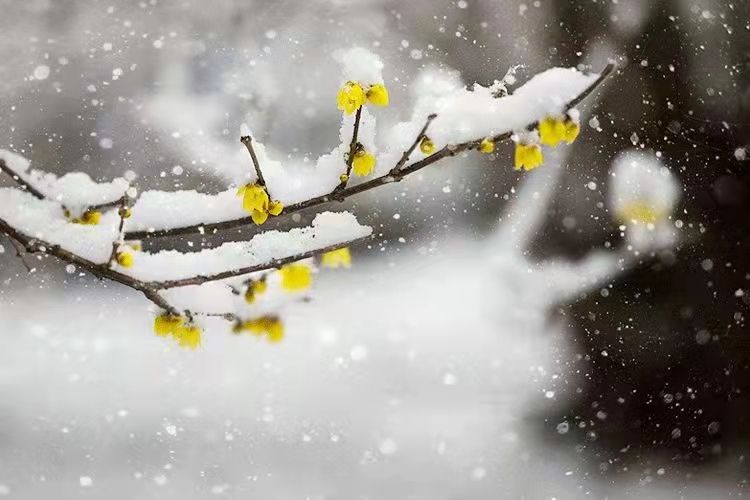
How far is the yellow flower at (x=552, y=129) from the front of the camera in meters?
0.68

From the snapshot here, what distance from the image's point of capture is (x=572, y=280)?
180cm

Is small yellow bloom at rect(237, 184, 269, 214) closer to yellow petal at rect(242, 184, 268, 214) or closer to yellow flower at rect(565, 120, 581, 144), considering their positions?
yellow petal at rect(242, 184, 268, 214)

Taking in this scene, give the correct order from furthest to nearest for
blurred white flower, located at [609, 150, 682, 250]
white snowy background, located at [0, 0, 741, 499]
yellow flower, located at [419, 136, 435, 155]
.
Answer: blurred white flower, located at [609, 150, 682, 250] < white snowy background, located at [0, 0, 741, 499] < yellow flower, located at [419, 136, 435, 155]

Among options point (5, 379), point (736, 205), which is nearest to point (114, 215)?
point (5, 379)

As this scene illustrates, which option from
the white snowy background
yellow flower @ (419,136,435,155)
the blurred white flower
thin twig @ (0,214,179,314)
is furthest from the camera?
the blurred white flower

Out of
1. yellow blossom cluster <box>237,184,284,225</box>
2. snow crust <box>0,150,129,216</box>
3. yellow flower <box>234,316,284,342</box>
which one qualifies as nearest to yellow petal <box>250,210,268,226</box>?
yellow blossom cluster <box>237,184,284,225</box>

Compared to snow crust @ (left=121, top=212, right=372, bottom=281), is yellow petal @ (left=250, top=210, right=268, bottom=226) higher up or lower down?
lower down

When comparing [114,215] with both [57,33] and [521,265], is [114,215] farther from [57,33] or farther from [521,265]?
[521,265]

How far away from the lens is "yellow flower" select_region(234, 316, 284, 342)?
2.33ft

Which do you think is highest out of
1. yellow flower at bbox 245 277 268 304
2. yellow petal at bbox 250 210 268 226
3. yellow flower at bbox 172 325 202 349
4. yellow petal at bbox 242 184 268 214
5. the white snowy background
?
the white snowy background

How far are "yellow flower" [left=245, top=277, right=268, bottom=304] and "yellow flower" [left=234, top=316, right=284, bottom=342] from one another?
2 centimetres

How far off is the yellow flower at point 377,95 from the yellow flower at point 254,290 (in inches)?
9.1

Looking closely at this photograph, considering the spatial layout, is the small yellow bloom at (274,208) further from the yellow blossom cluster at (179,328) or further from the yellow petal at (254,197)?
the yellow blossom cluster at (179,328)

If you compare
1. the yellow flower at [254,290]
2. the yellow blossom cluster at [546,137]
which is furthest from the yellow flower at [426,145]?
the yellow flower at [254,290]
